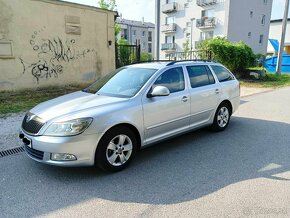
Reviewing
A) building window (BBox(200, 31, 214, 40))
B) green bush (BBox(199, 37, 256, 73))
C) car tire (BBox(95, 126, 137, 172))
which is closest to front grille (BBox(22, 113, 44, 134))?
car tire (BBox(95, 126, 137, 172))

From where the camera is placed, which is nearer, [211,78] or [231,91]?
[211,78]

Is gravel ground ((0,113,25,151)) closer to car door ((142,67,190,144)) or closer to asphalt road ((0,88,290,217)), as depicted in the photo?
asphalt road ((0,88,290,217))

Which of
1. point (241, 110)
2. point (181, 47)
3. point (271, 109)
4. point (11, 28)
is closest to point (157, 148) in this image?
point (241, 110)

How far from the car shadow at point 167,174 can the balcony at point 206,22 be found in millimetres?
32236

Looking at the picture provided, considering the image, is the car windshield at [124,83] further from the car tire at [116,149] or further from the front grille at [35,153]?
the front grille at [35,153]

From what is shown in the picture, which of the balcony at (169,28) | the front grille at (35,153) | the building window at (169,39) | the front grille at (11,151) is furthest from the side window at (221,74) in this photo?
the building window at (169,39)

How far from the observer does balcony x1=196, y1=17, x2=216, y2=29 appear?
Result: 34.3 m

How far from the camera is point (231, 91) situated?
19.4 ft

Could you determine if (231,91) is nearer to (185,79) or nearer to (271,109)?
(185,79)

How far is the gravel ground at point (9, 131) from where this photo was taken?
4.91 m

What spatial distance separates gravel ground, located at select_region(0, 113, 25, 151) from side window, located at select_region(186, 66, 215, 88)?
355 cm

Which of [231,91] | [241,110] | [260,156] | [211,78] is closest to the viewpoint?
[260,156]

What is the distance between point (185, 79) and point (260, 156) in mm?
1870

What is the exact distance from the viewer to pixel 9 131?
566 centimetres
